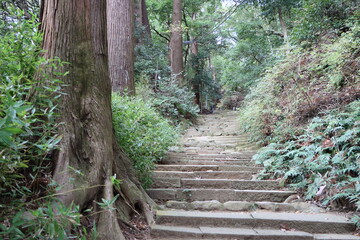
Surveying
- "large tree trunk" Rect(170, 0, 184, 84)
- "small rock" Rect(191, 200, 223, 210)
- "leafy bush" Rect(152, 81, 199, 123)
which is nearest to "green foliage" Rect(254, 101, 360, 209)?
"small rock" Rect(191, 200, 223, 210)

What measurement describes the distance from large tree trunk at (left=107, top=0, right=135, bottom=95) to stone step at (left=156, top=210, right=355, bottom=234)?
4111 mm

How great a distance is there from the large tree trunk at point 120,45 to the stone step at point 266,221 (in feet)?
13.5

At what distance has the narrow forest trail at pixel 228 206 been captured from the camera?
343 cm

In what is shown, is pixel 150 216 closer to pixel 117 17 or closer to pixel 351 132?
pixel 351 132

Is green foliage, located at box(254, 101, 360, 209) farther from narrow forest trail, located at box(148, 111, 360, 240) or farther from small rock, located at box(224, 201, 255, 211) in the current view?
small rock, located at box(224, 201, 255, 211)

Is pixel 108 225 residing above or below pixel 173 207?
above

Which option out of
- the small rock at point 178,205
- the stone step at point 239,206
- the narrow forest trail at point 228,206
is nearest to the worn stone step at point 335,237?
the narrow forest trail at point 228,206

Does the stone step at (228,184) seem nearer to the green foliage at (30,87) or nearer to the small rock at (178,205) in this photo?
the small rock at (178,205)

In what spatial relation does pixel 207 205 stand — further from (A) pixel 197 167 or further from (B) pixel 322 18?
(B) pixel 322 18

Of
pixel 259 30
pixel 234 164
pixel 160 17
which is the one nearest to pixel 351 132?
pixel 234 164

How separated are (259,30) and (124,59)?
8893 mm

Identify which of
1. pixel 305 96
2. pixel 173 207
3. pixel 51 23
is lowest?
pixel 173 207

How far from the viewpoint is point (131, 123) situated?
4008 mm

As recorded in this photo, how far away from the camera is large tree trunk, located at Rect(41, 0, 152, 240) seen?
8.17 feet
